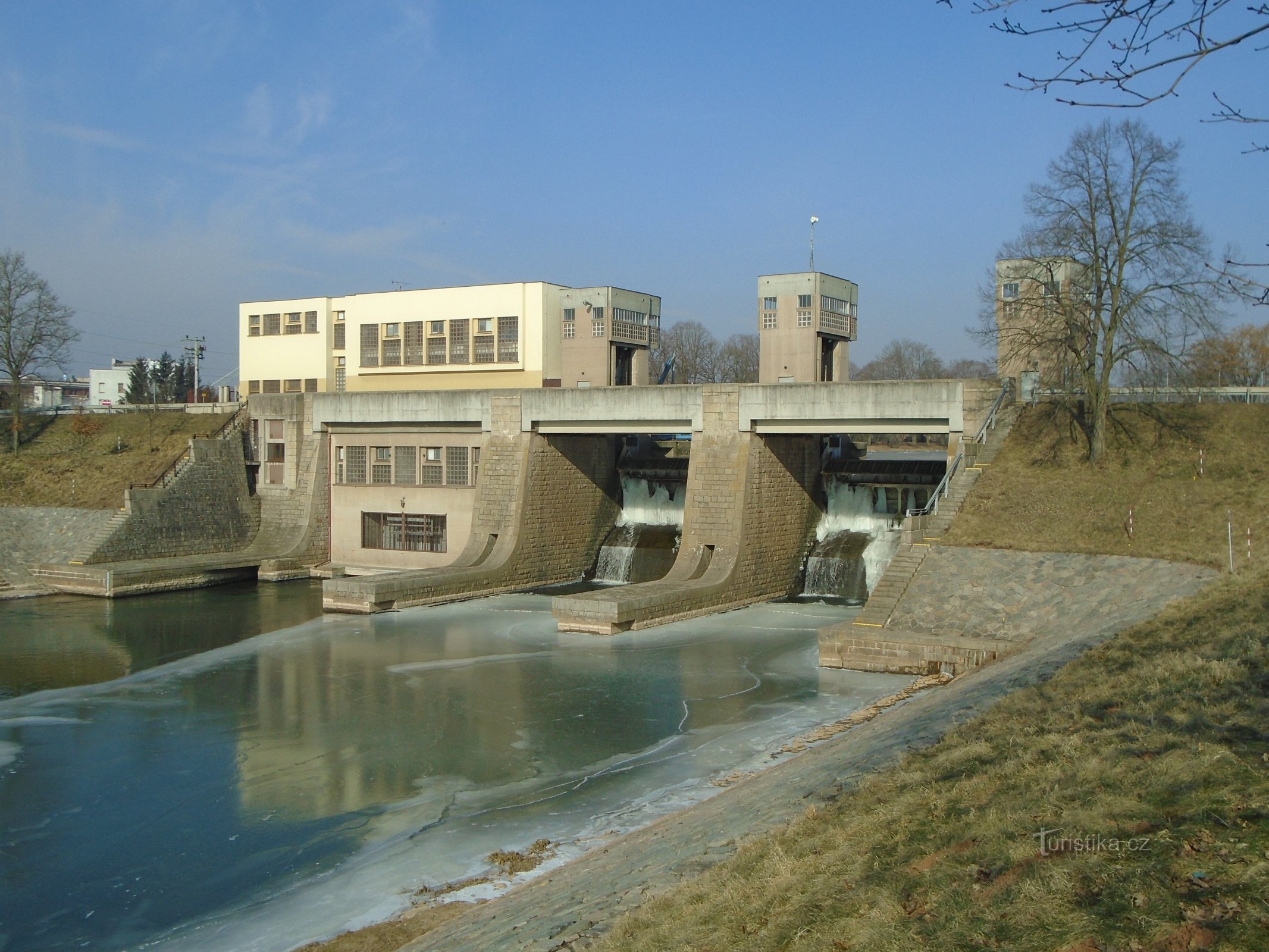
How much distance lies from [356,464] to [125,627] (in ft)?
39.2

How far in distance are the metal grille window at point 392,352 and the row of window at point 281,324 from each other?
3959 mm

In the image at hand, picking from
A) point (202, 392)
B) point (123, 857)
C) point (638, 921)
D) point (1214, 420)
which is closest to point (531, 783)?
point (123, 857)

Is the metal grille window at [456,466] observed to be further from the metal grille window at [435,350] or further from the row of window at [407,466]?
the metal grille window at [435,350]

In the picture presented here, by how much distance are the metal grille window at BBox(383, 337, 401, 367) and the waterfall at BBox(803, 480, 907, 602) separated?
16727 millimetres

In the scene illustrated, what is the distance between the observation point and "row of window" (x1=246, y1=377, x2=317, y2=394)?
41.8m

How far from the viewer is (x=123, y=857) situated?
12.4 meters

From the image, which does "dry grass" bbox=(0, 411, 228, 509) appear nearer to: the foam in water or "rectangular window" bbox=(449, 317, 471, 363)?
"rectangular window" bbox=(449, 317, 471, 363)

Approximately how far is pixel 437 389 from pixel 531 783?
24.2m

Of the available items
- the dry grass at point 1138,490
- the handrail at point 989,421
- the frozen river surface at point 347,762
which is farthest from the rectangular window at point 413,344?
the dry grass at point 1138,490

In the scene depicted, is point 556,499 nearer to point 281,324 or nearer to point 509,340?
point 509,340

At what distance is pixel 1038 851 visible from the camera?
22.0 ft

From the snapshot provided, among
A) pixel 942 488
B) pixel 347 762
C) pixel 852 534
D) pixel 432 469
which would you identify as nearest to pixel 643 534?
pixel 852 534

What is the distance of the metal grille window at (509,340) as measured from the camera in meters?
36.7

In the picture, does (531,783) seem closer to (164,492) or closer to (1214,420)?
(1214,420)
